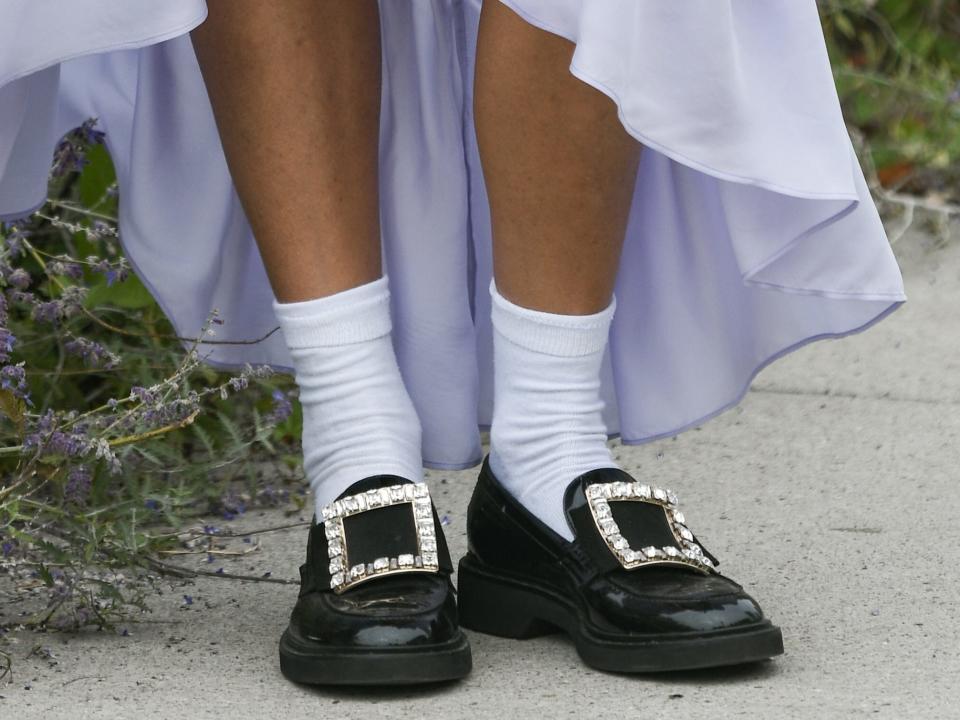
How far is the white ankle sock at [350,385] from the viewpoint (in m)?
1.26

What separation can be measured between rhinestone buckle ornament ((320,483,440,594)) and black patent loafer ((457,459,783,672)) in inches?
4.1

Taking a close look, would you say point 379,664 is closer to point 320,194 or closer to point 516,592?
point 516,592

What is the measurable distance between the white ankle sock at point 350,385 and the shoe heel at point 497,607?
4.5 inches

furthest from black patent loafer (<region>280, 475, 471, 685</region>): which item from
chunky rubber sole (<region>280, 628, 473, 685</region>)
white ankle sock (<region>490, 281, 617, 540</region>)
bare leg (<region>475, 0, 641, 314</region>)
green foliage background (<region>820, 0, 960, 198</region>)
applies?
green foliage background (<region>820, 0, 960, 198</region>)

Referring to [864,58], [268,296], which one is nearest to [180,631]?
[268,296]

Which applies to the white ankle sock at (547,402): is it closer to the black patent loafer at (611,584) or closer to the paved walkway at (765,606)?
the black patent loafer at (611,584)

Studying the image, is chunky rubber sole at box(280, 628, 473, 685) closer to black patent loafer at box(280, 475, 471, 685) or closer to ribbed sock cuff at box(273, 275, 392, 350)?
black patent loafer at box(280, 475, 471, 685)

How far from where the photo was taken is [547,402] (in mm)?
1272

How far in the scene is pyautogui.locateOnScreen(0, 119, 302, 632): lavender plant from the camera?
129cm

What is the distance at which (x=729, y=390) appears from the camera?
4.90 ft

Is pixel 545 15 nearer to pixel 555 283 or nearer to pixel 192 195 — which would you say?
pixel 555 283

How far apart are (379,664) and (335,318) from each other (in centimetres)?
32

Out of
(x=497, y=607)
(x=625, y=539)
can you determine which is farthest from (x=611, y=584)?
(x=497, y=607)

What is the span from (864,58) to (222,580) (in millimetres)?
2612
